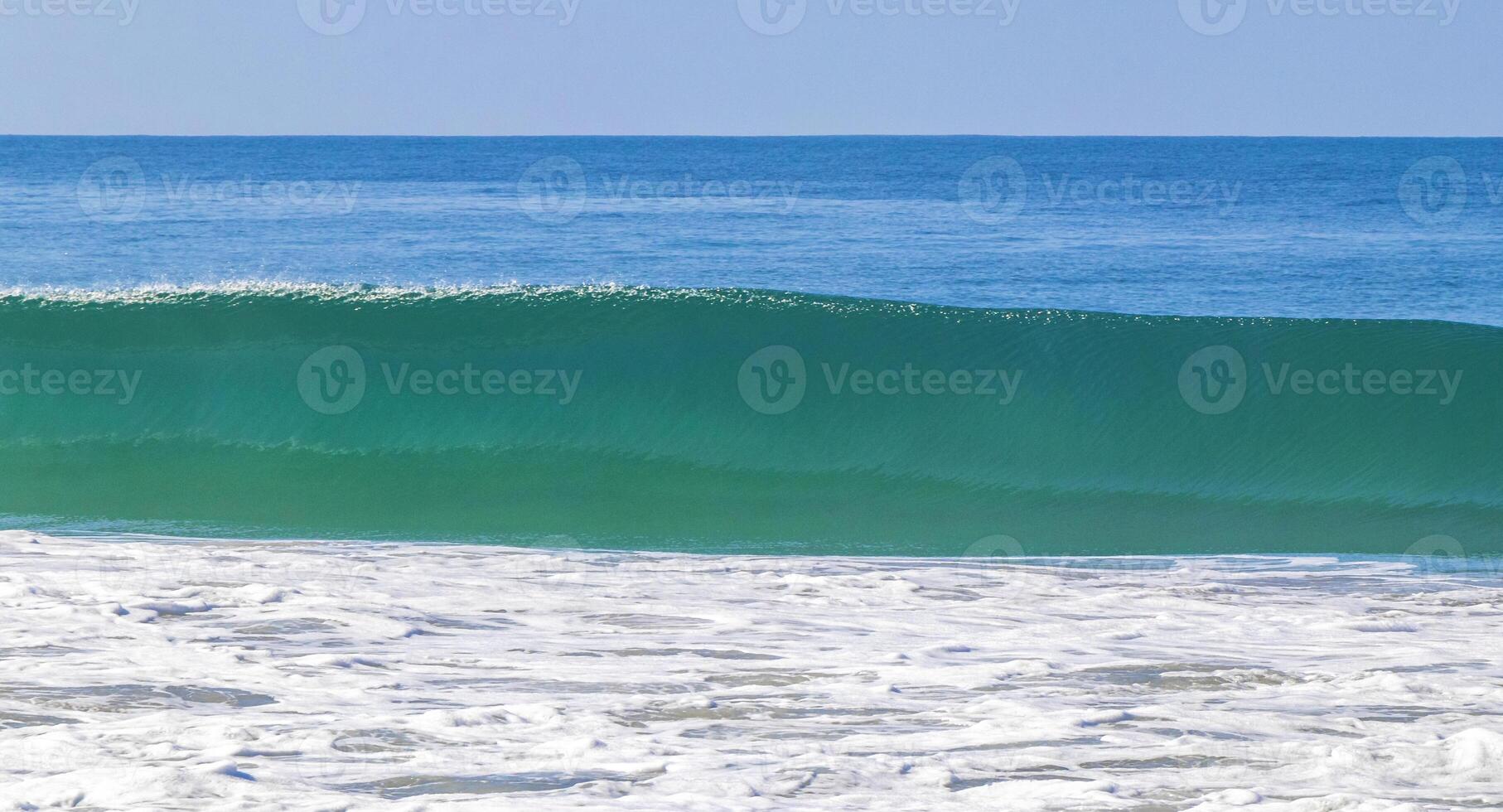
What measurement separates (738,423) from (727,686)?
206 inches

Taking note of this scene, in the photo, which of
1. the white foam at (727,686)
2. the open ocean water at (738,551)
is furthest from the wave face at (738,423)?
the white foam at (727,686)

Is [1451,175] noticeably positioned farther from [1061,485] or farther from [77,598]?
[77,598]

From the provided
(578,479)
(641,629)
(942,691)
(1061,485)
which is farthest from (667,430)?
(942,691)

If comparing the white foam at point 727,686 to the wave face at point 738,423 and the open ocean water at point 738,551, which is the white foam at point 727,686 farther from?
the wave face at point 738,423

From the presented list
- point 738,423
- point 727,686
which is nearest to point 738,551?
point 727,686

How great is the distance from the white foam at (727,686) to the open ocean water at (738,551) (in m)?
0.02

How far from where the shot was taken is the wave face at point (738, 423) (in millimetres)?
7469

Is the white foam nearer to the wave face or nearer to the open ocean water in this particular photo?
the open ocean water

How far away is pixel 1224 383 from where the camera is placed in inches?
384

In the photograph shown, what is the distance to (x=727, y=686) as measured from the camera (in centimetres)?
402

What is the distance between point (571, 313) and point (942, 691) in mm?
6869

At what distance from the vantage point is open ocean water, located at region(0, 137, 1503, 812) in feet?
11.2

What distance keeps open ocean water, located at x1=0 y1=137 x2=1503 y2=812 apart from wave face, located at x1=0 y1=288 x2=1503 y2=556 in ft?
0.13

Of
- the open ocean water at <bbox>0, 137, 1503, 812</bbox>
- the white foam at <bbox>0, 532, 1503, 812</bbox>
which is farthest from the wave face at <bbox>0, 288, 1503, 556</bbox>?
the white foam at <bbox>0, 532, 1503, 812</bbox>
